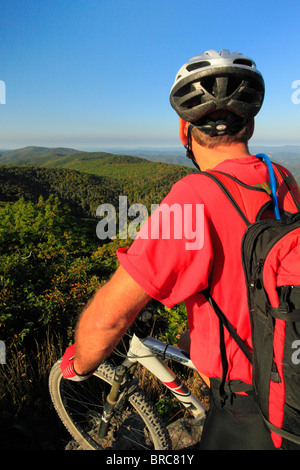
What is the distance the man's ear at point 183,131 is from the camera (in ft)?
5.64

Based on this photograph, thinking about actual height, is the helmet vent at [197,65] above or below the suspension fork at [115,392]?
above

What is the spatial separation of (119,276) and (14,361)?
2.57 m

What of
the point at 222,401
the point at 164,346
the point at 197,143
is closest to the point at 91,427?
the point at 164,346

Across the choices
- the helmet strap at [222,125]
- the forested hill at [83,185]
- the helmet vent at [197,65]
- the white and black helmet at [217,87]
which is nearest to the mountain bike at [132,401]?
the helmet strap at [222,125]

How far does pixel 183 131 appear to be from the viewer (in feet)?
5.77

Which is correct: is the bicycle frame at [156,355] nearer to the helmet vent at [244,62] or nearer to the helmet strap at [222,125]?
the helmet strap at [222,125]

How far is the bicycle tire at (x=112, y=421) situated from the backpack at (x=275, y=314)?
1.42 meters

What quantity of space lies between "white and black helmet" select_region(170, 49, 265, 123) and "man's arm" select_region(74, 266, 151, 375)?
3.55 feet

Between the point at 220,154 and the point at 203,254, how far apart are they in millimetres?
683

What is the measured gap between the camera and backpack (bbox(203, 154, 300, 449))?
102cm

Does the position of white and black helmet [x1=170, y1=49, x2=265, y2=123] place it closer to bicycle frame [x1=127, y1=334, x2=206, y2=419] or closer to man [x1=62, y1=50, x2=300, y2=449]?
man [x1=62, y1=50, x2=300, y2=449]

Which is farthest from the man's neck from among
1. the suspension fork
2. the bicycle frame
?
the suspension fork
